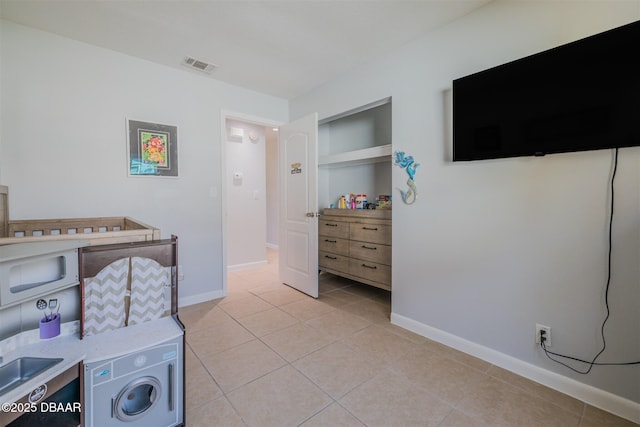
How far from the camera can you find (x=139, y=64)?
264 centimetres

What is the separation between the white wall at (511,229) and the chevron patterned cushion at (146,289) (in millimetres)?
1852

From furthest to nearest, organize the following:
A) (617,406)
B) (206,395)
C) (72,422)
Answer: (206,395)
(617,406)
(72,422)

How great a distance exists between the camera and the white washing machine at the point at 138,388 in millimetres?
1078

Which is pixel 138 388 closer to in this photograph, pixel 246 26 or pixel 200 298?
pixel 200 298

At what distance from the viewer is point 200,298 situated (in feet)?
9.98

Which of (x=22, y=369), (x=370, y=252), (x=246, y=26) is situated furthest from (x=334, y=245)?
(x=22, y=369)

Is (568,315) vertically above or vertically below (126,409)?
above

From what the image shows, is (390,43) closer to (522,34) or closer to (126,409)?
(522,34)

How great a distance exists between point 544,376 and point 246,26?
124 inches

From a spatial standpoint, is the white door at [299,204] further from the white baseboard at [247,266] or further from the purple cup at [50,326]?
the purple cup at [50,326]

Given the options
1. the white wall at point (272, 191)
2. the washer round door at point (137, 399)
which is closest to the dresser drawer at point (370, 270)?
the washer round door at point (137, 399)

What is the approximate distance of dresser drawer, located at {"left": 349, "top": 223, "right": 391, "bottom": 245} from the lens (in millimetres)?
2732

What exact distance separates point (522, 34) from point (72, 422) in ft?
9.95

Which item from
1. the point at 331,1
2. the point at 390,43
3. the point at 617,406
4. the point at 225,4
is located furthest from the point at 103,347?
the point at 390,43
